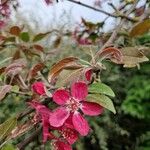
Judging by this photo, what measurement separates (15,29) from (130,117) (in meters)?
1.86

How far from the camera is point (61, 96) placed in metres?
0.98

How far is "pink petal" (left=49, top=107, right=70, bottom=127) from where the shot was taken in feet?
3.16

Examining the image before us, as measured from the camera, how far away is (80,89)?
951 mm

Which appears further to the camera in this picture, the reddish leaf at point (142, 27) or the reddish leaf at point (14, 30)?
the reddish leaf at point (14, 30)

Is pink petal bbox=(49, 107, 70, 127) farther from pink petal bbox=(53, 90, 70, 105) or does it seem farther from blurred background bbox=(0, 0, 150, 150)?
blurred background bbox=(0, 0, 150, 150)

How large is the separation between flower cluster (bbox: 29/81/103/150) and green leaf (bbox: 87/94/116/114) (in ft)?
0.04

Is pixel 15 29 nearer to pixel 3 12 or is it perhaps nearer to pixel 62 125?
pixel 3 12

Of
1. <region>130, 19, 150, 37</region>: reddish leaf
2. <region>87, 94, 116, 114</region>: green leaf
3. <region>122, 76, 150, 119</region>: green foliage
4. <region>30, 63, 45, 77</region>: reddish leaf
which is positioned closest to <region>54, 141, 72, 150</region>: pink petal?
<region>87, 94, 116, 114</region>: green leaf

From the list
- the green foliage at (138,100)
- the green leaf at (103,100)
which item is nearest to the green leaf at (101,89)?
the green leaf at (103,100)

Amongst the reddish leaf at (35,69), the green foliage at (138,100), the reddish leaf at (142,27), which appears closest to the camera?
the reddish leaf at (35,69)

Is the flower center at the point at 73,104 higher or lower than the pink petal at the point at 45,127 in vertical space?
higher

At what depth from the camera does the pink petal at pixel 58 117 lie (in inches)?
37.9

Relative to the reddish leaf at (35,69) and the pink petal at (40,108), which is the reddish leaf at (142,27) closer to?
the reddish leaf at (35,69)

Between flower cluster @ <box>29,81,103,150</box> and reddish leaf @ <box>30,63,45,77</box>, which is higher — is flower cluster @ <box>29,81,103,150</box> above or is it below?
below
